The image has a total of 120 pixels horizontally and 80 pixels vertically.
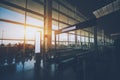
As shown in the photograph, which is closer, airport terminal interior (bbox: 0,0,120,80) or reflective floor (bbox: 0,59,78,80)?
reflective floor (bbox: 0,59,78,80)

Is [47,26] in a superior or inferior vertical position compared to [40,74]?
superior

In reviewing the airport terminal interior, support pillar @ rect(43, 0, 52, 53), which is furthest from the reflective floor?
support pillar @ rect(43, 0, 52, 53)

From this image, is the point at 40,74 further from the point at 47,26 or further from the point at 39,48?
the point at 47,26

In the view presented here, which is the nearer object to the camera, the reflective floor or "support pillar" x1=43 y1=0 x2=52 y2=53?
the reflective floor

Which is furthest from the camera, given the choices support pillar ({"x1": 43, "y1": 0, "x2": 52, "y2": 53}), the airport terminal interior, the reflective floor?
support pillar ({"x1": 43, "y1": 0, "x2": 52, "y2": 53})

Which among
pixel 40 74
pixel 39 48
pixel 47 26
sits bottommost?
pixel 40 74

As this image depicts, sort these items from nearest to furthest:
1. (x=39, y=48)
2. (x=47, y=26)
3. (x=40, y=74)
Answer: (x=40, y=74)
(x=39, y=48)
(x=47, y=26)

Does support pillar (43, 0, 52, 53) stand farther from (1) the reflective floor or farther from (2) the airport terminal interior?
(1) the reflective floor

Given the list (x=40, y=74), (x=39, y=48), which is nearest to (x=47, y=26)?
(x=39, y=48)

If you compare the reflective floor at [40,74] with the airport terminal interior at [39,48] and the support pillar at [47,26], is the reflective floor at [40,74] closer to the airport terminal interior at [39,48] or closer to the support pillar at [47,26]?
the airport terminal interior at [39,48]

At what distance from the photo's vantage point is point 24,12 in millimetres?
7949

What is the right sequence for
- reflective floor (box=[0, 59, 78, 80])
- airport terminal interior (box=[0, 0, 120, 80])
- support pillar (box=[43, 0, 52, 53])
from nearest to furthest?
reflective floor (box=[0, 59, 78, 80]), airport terminal interior (box=[0, 0, 120, 80]), support pillar (box=[43, 0, 52, 53])

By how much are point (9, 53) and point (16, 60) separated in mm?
675

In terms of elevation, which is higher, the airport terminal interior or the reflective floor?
the airport terminal interior
